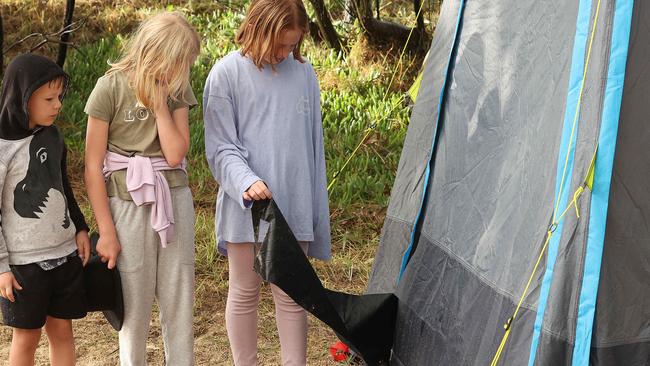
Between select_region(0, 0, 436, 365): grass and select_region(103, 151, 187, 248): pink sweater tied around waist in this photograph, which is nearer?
select_region(103, 151, 187, 248): pink sweater tied around waist

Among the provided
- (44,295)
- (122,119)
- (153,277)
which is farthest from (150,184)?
(44,295)

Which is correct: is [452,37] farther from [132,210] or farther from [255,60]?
[132,210]

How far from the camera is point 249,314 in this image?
10.7 ft

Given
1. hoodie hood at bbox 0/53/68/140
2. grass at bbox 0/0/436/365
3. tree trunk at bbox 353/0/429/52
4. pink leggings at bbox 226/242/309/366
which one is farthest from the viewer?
tree trunk at bbox 353/0/429/52

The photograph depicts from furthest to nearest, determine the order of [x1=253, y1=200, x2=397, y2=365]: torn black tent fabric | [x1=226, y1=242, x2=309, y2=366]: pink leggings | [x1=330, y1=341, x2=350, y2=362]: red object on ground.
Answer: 1. [x1=330, y1=341, x2=350, y2=362]: red object on ground
2. [x1=226, y1=242, x2=309, y2=366]: pink leggings
3. [x1=253, y1=200, x2=397, y2=365]: torn black tent fabric

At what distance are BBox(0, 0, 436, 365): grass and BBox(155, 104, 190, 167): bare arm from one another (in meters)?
1.27

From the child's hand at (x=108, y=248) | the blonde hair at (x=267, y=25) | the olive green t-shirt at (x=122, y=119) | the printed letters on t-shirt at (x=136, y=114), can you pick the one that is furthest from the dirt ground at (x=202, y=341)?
the blonde hair at (x=267, y=25)

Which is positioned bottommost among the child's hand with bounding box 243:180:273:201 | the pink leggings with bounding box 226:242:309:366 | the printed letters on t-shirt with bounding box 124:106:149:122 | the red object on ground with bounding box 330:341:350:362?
the red object on ground with bounding box 330:341:350:362

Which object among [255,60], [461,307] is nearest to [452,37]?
[255,60]

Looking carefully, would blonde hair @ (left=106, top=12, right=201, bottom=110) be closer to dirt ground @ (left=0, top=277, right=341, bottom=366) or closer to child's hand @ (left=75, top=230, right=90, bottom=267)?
child's hand @ (left=75, top=230, right=90, bottom=267)

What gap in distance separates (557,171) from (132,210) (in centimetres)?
136

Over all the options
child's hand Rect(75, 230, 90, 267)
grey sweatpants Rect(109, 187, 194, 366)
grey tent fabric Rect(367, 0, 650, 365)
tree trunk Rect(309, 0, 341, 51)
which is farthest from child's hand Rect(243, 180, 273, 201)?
tree trunk Rect(309, 0, 341, 51)

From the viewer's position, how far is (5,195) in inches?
111

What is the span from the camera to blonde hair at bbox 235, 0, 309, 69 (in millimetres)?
2994
